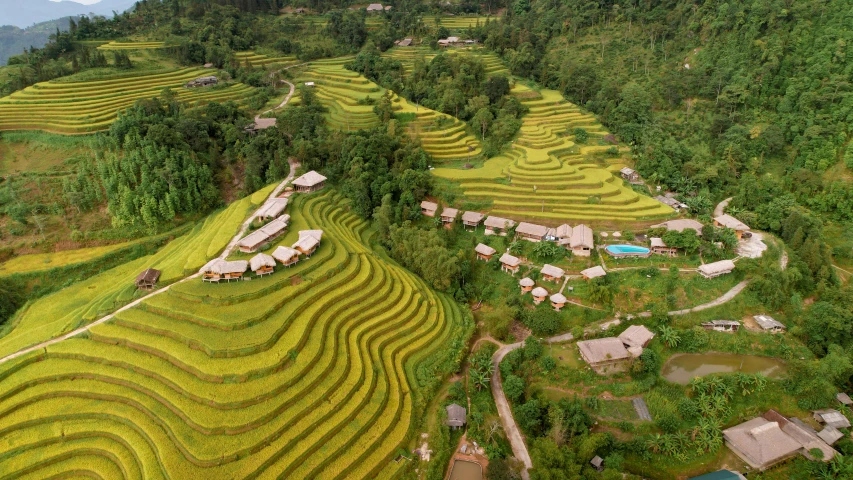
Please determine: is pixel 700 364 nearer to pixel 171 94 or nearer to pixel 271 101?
pixel 271 101

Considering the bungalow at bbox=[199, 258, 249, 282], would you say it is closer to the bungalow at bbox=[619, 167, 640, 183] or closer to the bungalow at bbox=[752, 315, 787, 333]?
the bungalow at bbox=[752, 315, 787, 333]

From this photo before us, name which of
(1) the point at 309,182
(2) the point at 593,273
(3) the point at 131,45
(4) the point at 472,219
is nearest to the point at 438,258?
(4) the point at 472,219

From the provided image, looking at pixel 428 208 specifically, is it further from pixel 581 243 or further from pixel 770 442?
pixel 770 442

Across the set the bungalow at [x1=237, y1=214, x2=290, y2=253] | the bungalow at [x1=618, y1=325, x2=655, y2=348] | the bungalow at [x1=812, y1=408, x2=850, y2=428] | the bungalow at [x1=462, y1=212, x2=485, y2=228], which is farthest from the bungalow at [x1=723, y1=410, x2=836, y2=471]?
the bungalow at [x1=237, y1=214, x2=290, y2=253]

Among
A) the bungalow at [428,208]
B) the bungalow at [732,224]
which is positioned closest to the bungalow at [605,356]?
the bungalow at [428,208]

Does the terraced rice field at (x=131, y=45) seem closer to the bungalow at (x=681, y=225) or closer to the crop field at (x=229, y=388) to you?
the crop field at (x=229, y=388)

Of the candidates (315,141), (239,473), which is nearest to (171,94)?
(315,141)
